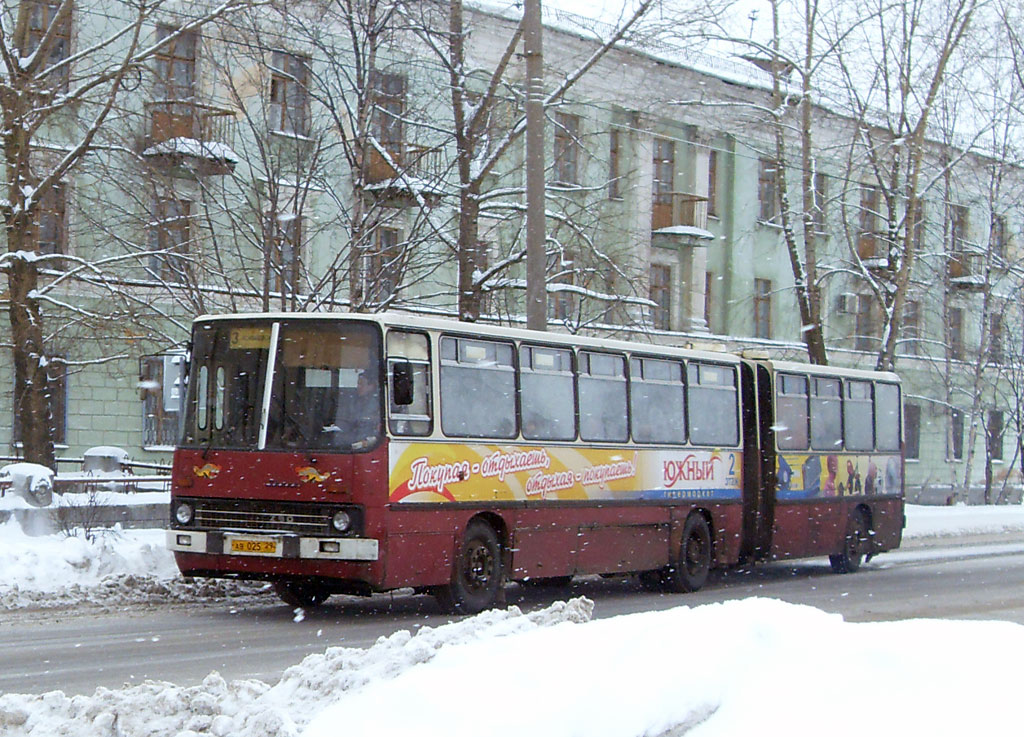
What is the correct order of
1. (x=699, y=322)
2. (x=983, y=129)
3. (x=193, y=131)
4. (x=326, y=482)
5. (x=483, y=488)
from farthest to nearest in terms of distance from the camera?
A: (x=699, y=322)
(x=983, y=129)
(x=193, y=131)
(x=483, y=488)
(x=326, y=482)

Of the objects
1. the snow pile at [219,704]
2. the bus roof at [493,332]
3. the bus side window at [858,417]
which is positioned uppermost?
the bus roof at [493,332]

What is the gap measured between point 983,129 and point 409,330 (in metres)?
24.5

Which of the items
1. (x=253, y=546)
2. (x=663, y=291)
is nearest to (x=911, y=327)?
(x=663, y=291)

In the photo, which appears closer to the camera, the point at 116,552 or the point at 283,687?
the point at 283,687

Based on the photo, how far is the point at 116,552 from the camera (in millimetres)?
15594

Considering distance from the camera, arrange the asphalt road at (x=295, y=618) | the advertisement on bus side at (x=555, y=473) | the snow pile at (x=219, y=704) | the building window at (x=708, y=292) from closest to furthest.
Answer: the snow pile at (x=219, y=704), the asphalt road at (x=295, y=618), the advertisement on bus side at (x=555, y=473), the building window at (x=708, y=292)

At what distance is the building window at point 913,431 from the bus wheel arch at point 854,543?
30.9 m

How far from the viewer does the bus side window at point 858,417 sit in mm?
21766

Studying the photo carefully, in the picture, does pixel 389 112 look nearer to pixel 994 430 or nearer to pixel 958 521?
pixel 958 521

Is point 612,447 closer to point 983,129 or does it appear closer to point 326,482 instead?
point 326,482

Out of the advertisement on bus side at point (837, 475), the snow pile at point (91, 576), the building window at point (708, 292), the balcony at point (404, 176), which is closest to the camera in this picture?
the snow pile at point (91, 576)

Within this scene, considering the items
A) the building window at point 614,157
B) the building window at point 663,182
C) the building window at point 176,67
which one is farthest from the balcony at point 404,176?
the building window at point 663,182

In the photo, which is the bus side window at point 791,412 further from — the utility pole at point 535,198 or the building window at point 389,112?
the building window at point 389,112

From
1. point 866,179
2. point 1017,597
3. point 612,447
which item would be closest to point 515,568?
point 612,447
